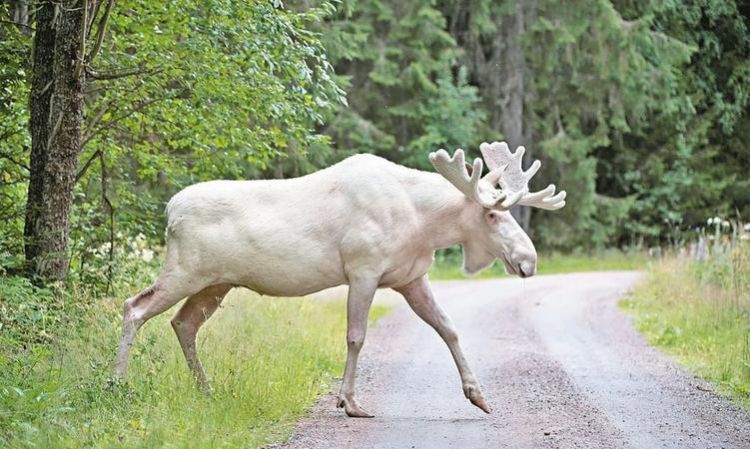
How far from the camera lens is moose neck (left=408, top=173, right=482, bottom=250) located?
357 inches

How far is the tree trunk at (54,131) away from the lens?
32.3ft

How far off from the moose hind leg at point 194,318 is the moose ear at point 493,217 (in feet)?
6.97

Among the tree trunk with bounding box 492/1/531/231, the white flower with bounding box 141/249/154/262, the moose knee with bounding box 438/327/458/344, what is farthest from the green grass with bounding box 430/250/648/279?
the moose knee with bounding box 438/327/458/344

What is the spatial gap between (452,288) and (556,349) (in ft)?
27.8

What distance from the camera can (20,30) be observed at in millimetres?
11625

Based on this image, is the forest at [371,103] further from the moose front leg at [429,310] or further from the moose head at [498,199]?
the moose front leg at [429,310]

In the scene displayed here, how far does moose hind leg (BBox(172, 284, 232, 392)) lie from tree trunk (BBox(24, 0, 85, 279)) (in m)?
1.47

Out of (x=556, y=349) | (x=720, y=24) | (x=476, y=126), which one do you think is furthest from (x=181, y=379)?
(x=476, y=126)

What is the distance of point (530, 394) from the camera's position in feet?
32.1

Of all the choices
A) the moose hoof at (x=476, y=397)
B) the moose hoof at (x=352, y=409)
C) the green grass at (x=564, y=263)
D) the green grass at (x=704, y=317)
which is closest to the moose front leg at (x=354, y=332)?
the moose hoof at (x=352, y=409)

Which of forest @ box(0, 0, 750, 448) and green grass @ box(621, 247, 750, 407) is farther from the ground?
forest @ box(0, 0, 750, 448)

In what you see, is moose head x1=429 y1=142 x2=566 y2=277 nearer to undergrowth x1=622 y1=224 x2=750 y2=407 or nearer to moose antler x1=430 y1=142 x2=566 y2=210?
moose antler x1=430 y1=142 x2=566 y2=210

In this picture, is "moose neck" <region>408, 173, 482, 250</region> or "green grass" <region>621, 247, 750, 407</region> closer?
"moose neck" <region>408, 173, 482, 250</region>

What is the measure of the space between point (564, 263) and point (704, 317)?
15992 millimetres
